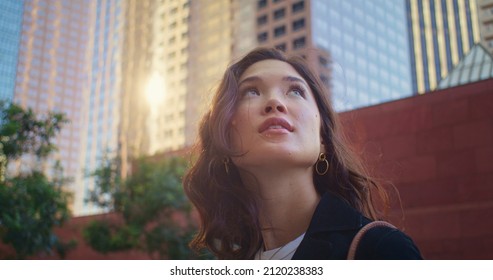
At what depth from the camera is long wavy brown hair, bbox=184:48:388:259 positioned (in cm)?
186

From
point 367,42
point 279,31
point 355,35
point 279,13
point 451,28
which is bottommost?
point 451,28

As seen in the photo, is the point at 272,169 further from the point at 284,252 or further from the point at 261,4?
the point at 261,4

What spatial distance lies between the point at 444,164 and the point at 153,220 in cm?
708

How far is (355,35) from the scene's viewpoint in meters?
51.6

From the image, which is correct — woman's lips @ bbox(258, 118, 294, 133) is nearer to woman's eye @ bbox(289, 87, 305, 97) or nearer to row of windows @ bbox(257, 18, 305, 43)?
woman's eye @ bbox(289, 87, 305, 97)

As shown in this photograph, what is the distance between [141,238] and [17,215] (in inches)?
176

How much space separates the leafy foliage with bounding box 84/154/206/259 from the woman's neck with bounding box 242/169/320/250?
10843 millimetres

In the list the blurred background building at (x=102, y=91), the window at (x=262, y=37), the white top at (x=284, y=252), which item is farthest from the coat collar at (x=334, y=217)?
the blurred background building at (x=102, y=91)

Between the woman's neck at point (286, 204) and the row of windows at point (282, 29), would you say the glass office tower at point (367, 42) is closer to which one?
the row of windows at point (282, 29)

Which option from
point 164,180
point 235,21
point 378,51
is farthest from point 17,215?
point 378,51

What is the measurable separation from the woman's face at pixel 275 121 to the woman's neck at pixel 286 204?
5cm

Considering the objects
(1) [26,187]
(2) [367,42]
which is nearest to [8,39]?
(1) [26,187]

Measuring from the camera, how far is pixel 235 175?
198 centimetres

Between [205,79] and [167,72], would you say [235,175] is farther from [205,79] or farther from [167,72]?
[167,72]
